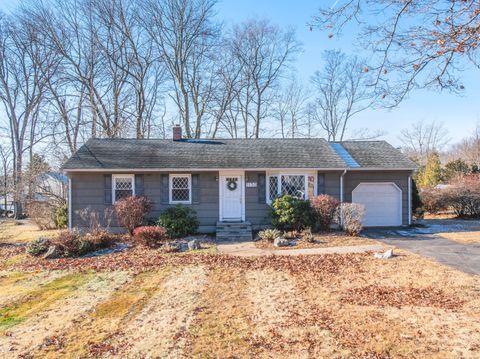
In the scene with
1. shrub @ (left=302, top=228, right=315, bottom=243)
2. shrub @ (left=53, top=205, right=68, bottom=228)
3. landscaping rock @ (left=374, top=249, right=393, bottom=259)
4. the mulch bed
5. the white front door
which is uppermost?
the white front door

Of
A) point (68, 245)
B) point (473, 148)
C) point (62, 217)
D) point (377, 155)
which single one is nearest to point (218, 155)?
point (68, 245)

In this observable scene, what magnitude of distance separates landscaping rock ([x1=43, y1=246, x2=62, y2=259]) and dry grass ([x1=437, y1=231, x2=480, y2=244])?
12.5 metres

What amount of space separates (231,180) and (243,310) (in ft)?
28.0

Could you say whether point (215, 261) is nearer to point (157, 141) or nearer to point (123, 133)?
point (157, 141)

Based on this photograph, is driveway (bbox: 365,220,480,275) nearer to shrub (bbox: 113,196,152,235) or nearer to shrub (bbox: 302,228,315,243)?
shrub (bbox: 302,228,315,243)

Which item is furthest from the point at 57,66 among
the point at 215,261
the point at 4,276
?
the point at 215,261

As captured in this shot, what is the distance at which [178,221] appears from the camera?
12.0 metres

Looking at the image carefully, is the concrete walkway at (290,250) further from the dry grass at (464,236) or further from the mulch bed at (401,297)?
the mulch bed at (401,297)

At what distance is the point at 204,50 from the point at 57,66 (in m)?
10.4

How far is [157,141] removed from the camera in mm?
15531

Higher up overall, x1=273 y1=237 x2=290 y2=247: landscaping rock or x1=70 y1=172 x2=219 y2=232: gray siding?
x1=70 y1=172 x2=219 y2=232: gray siding

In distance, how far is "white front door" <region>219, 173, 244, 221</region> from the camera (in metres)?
13.3

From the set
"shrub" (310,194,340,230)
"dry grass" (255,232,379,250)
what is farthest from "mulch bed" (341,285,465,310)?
"shrub" (310,194,340,230)

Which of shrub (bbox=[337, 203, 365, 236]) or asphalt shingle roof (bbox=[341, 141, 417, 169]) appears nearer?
shrub (bbox=[337, 203, 365, 236])
